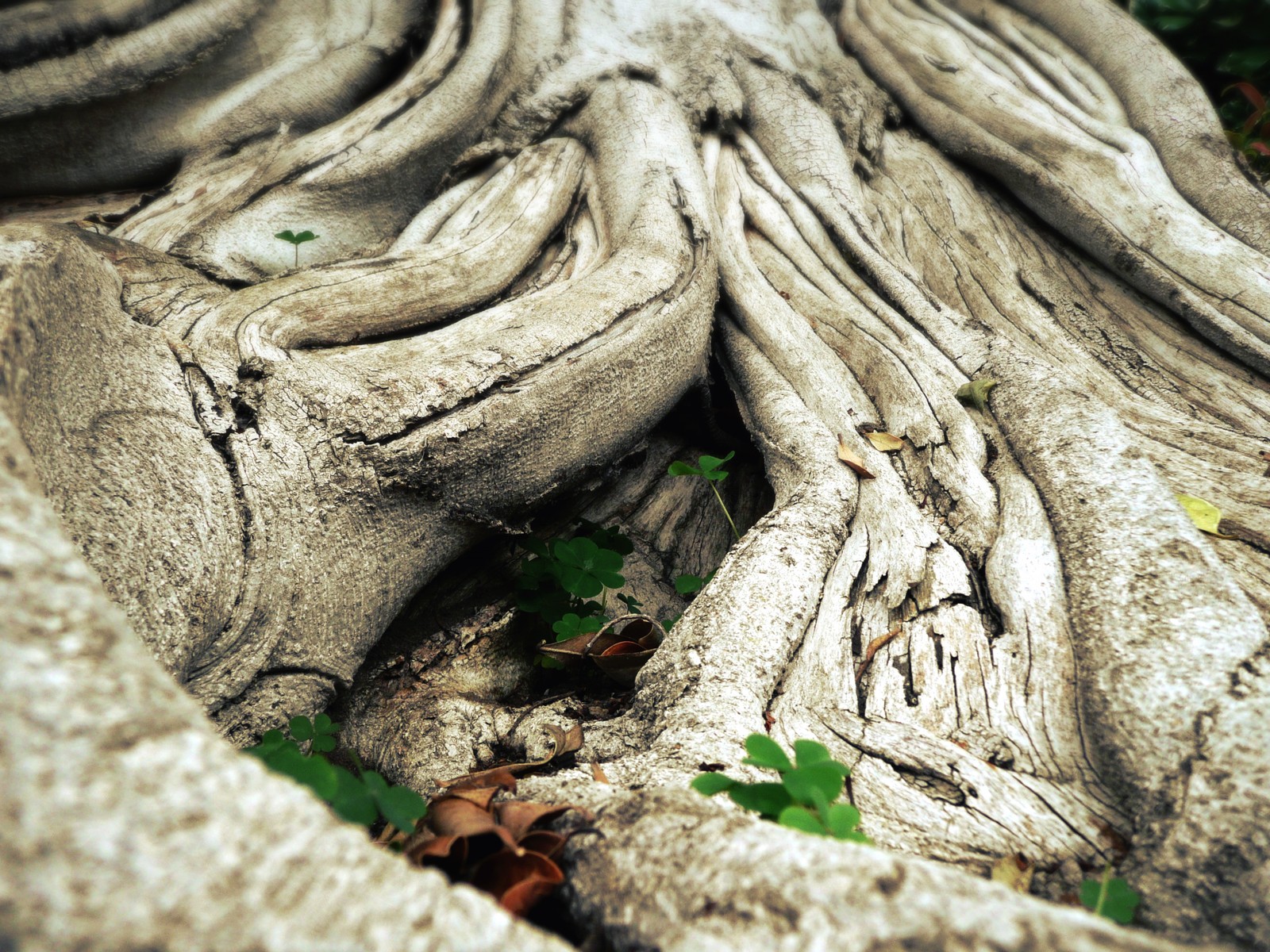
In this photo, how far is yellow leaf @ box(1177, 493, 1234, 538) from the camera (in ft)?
5.62

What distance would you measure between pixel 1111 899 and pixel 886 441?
4.54 feet

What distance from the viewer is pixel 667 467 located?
2811 mm

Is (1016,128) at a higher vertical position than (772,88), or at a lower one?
higher

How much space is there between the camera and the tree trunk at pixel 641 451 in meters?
0.66

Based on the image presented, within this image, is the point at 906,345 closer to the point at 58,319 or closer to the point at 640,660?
the point at 640,660

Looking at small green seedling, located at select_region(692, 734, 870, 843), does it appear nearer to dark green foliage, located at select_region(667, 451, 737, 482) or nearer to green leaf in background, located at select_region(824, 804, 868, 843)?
green leaf in background, located at select_region(824, 804, 868, 843)

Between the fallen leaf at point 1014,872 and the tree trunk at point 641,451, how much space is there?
2 centimetres

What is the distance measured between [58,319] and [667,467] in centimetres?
189

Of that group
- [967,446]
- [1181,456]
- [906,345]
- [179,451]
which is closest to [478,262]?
[179,451]

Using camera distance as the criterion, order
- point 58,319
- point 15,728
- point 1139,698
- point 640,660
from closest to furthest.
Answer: point 15,728 → point 1139,698 → point 58,319 → point 640,660

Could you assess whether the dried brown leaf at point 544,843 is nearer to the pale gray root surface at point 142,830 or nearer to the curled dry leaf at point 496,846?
the curled dry leaf at point 496,846

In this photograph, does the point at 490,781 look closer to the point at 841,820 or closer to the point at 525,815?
the point at 525,815

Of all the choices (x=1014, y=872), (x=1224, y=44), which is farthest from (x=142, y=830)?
(x=1224, y=44)

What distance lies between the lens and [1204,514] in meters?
1.73
